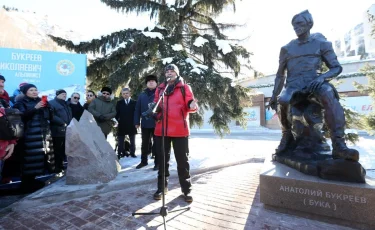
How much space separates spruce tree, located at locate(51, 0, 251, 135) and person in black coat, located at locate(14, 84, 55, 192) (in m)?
2.68

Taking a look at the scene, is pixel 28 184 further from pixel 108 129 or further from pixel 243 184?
pixel 243 184

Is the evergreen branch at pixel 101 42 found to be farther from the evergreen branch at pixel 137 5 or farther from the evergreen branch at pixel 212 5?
the evergreen branch at pixel 212 5

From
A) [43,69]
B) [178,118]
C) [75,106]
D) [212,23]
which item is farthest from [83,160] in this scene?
[212,23]

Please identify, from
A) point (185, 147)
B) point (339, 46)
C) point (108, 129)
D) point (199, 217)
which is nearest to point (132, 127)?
point (108, 129)

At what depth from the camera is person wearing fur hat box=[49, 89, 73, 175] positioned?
14.6 ft

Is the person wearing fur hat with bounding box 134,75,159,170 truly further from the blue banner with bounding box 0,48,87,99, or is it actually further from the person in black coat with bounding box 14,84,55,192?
the blue banner with bounding box 0,48,87,99

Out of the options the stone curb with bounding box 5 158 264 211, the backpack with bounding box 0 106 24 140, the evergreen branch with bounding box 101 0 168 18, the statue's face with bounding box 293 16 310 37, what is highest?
the evergreen branch with bounding box 101 0 168 18

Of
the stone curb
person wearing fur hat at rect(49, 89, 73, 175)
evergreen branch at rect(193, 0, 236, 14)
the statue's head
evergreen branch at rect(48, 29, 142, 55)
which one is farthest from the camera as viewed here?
evergreen branch at rect(193, 0, 236, 14)

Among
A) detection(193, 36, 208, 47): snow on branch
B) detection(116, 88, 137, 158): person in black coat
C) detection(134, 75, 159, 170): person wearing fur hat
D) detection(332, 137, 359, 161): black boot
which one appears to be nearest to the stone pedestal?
detection(332, 137, 359, 161): black boot

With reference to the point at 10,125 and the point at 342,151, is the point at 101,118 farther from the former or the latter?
the point at 342,151

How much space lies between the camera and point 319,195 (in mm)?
2471

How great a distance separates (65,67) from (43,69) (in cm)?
51

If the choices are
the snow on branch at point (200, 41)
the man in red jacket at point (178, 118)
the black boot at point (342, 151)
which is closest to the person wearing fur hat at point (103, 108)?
the man in red jacket at point (178, 118)

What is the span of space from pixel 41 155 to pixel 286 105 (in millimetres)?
3789
